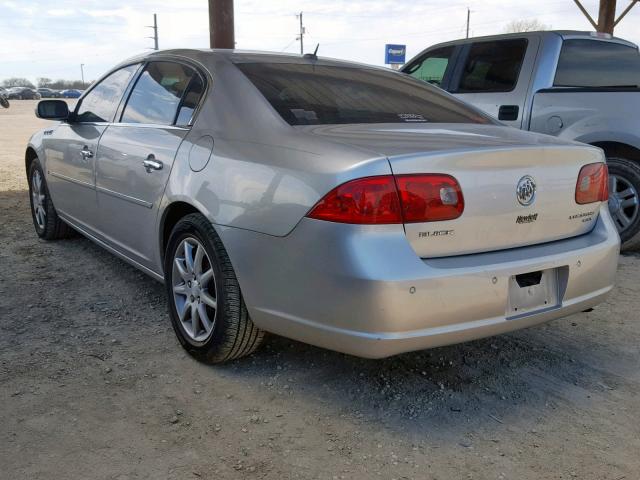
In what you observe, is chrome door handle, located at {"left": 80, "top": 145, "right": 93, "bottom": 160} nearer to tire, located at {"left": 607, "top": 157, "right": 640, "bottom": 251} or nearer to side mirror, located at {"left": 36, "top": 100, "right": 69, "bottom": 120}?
side mirror, located at {"left": 36, "top": 100, "right": 69, "bottom": 120}

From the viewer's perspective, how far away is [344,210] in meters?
2.25

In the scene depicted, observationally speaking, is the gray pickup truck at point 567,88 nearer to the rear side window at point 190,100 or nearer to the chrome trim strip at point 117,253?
the rear side window at point 190,100

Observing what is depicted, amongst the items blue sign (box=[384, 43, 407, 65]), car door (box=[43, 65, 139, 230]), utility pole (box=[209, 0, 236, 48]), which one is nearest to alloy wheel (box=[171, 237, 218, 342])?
car door (box=[43, 65, 139, 230])

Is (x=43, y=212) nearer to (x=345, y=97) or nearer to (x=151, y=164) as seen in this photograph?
(x=151, y=164)

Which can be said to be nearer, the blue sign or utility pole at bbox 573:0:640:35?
utility pole at bbox 573:0:640:35

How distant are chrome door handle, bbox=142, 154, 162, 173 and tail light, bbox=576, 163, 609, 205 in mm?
1959

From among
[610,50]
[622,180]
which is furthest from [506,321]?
[610,50]

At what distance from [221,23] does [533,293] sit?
672 centimetres

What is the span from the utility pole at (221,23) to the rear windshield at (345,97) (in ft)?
16.8

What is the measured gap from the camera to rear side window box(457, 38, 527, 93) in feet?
18.7

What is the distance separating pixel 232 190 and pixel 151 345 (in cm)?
108

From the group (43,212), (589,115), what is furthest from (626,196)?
(43,212)

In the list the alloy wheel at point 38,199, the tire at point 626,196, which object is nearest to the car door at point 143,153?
the alloy wheel at point 38,199

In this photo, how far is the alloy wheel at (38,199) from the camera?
521 centimetres
